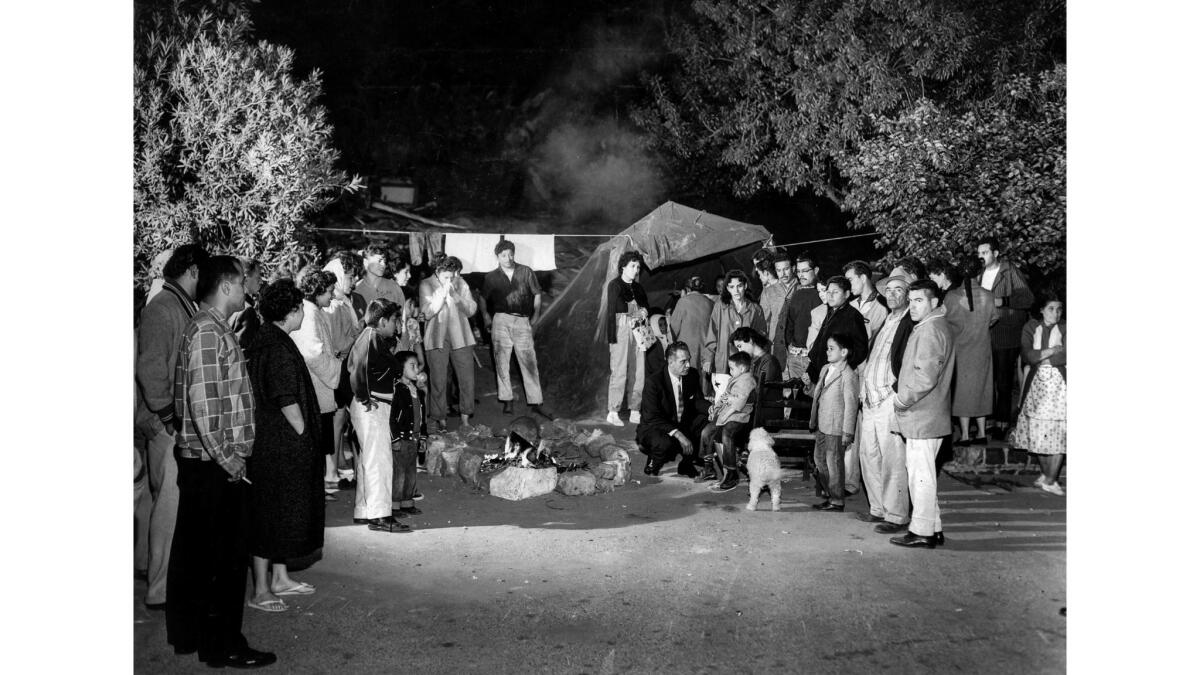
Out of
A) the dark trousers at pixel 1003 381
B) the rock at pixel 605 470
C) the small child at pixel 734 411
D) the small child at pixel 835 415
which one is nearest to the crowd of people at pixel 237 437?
the rock at pixel 605 470

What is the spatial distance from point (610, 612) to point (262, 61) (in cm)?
822

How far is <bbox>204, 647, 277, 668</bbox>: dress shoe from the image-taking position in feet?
14.3

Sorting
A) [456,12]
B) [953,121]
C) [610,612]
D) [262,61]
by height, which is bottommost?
[610,612]

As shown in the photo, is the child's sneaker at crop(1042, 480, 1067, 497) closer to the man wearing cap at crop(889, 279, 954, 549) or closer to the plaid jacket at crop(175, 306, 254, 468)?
the man wearing cap at crop(889, 279, 954, 549)

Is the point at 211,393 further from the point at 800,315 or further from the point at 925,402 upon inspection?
the point at 800,315

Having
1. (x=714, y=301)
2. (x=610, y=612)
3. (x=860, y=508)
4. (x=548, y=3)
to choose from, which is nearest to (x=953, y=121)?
(x=714, y=301)

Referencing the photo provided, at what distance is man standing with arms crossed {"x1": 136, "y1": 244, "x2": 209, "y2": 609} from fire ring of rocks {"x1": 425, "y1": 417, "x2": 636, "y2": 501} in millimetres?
2906

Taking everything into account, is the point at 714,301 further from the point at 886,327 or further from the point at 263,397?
the point at 263,397

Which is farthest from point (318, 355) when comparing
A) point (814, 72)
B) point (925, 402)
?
point (814, 72)

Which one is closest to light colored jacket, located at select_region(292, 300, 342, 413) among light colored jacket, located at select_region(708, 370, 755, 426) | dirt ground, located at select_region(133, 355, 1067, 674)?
dirt ground, located at select_region(133, 355, 1067, 674)

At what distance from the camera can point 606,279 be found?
37.0 ft

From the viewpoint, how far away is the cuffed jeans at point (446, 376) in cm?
997

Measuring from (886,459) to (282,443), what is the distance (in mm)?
3671

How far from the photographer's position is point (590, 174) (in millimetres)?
16000
